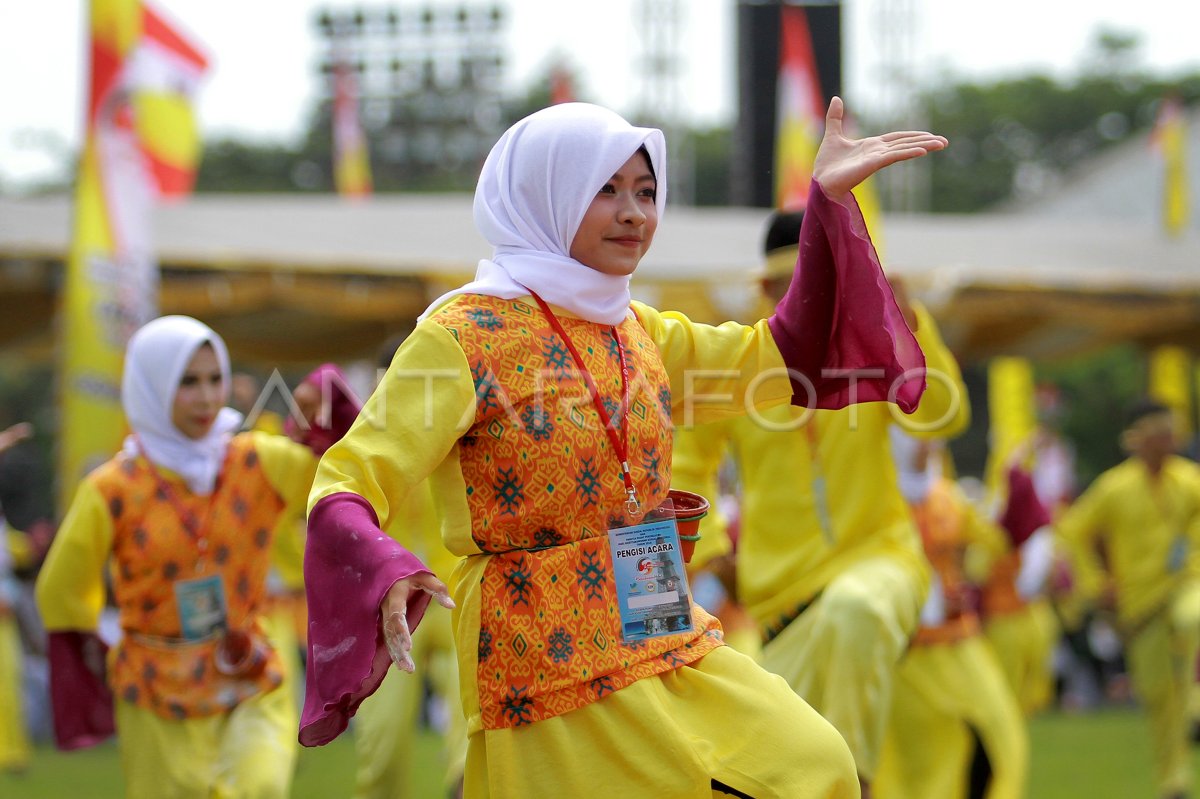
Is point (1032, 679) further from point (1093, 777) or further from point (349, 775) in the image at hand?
point (349, 775)

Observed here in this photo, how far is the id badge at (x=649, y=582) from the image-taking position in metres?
3.13

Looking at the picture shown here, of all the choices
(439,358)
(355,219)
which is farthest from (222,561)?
(355,219)

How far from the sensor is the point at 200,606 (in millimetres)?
4879

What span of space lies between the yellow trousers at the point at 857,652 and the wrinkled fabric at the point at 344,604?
7.27 ft

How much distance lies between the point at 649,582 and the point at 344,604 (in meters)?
0.64

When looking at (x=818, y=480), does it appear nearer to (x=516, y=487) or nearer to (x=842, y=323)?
(x=842, y=323)

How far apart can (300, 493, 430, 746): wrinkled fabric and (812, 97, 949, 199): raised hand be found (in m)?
1.17

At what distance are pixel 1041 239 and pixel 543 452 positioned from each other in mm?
12401

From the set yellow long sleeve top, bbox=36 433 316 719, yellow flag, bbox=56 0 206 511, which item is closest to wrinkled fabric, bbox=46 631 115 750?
yellow long sleeve top, bbox=36 433 316 719

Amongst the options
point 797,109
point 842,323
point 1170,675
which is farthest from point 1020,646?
point 842,323

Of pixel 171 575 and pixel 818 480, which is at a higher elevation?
pixel 818 480

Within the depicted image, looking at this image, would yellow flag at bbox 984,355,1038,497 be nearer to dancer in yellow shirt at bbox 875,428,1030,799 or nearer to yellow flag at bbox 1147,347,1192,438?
yellow flag at bbox 1147,347,1192,438

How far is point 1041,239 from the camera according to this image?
1472 centimetres

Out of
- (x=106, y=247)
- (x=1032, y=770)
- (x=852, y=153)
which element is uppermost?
(x=852, y=153)
